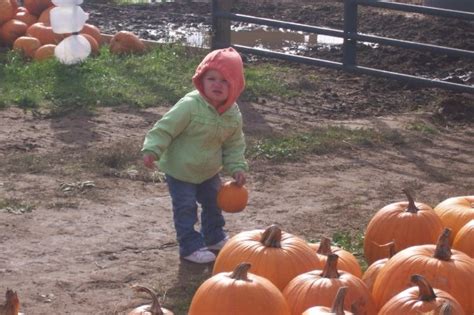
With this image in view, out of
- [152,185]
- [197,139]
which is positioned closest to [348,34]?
[152,185]

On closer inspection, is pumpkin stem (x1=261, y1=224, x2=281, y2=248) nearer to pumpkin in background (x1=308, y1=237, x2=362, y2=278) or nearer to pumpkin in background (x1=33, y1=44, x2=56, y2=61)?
pumpkin in background (x1=308, y1=237, x2=362, y2=278)

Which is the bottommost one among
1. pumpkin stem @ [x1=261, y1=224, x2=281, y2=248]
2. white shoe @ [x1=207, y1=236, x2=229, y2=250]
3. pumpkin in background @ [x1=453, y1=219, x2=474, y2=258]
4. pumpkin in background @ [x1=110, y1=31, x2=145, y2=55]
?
white shoe @ [x1=207, y1=236, x2=229, y2=250]

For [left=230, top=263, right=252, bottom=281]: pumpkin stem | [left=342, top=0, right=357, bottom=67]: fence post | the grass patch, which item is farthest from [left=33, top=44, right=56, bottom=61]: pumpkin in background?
[left=230, top=263, right=252, bottom=281]: pumpkin stem

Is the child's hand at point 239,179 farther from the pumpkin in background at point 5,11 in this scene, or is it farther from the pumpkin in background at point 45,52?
the pumpkin in background at point 5,11

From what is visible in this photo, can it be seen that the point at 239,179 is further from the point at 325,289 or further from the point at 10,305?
the point at 10,305

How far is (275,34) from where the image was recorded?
14086mm

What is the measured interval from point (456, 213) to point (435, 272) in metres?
1.16

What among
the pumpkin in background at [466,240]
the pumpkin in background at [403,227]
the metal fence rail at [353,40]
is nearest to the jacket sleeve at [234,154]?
the pumpkin in background at [403,227]

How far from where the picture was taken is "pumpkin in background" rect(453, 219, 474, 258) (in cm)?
477

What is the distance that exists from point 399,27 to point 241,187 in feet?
27.6

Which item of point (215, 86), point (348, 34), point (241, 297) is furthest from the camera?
point (348, 34)

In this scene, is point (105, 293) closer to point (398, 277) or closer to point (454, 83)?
point (398, 277)

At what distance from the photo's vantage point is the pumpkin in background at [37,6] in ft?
39.5

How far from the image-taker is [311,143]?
318 inches
